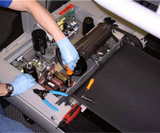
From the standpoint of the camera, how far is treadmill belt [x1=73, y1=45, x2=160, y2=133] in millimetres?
1167

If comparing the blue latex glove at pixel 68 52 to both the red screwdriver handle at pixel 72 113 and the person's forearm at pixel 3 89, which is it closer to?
the red screwdriver handle at pixel 72 113

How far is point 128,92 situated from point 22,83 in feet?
1.96

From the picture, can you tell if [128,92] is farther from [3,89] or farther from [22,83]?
[3,89]

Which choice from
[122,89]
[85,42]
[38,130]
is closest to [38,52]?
[85,42]

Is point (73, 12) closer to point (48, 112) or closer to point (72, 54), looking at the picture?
point (72, 54)

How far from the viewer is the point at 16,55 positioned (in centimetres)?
149

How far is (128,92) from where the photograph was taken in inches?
50.3

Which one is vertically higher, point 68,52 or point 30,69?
point 68,52

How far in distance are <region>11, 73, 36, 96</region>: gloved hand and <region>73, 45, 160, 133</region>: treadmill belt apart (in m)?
0.27

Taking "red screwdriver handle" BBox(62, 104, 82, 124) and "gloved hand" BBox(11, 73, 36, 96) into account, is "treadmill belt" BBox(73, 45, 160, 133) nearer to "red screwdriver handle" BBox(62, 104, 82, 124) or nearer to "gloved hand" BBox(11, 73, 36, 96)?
"red screwdriver handle" BBox(62, 104, 82, 124)

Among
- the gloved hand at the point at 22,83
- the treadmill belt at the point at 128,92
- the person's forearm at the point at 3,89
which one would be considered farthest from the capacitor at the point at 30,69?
the treadmill belt at the point at 128,92

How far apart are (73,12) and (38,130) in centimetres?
105

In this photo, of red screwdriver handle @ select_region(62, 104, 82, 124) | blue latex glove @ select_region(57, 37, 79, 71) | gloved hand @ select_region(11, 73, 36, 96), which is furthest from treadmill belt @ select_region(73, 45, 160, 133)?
gloved hand @ select_region(11, 73, 36, 96)

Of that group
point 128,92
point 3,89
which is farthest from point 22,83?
point 128,92
